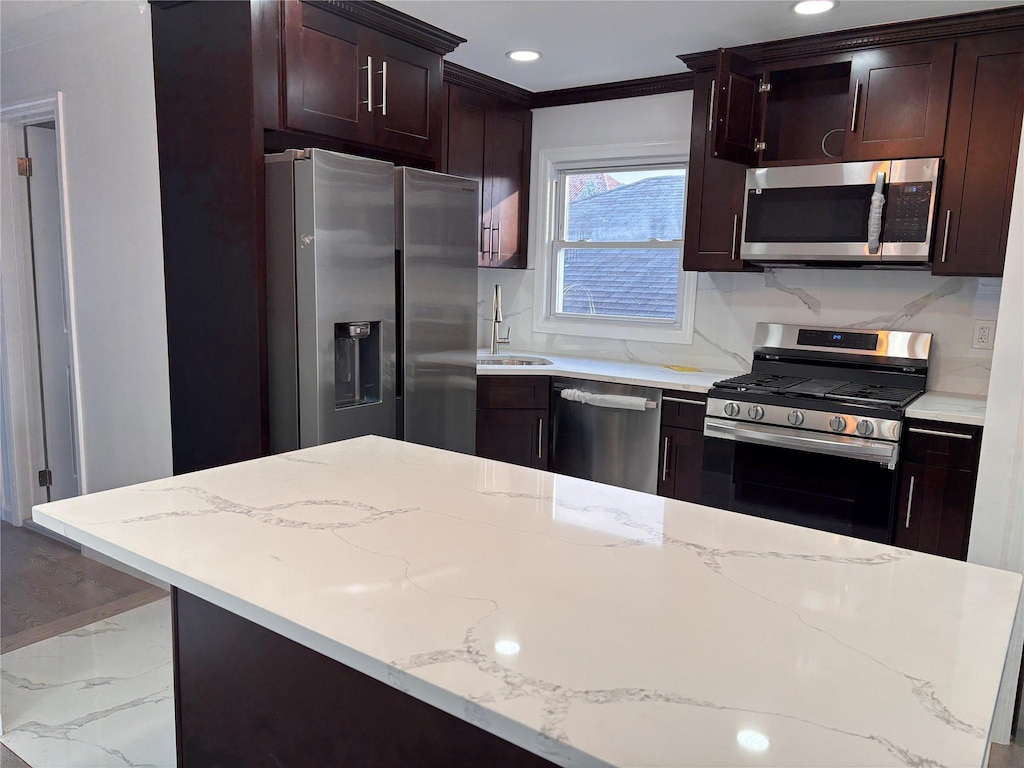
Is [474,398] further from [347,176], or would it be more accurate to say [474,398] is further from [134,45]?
[134,45]

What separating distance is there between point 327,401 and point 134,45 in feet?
5.58

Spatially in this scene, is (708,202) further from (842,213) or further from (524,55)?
(524,55)

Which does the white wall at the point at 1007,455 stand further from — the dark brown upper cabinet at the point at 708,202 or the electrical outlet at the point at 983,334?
the dark brown upper cabinet at the point at 708,202

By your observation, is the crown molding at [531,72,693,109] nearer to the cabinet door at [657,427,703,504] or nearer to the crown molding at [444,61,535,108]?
the crown molding at [444,61,535,108]

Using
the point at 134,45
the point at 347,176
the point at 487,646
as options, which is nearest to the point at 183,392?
the point at 347,176

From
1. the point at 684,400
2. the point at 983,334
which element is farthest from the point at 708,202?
the point at 983,334

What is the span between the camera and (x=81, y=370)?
136 inches

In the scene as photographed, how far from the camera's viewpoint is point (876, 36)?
10.1 ft

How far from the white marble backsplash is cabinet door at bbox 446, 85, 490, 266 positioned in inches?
19.3

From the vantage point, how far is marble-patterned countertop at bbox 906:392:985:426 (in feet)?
9.04

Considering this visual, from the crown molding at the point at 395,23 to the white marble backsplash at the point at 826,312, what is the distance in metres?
1.50

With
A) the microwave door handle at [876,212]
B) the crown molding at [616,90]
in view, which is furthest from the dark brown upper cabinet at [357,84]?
the microwave door handle at [876,212]

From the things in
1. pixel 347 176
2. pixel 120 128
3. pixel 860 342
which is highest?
pixel 120 128

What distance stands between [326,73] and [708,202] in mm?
1848
